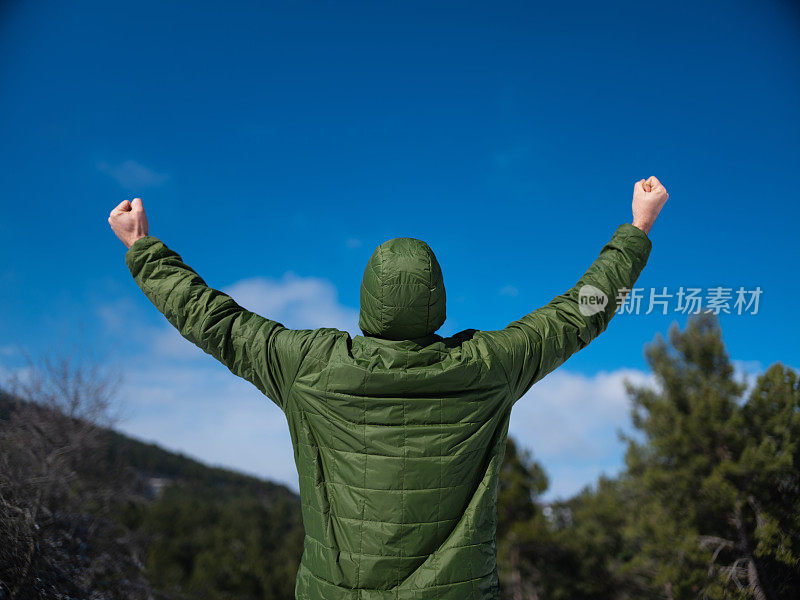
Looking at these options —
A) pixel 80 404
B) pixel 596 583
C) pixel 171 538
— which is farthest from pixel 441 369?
pixel 171 538

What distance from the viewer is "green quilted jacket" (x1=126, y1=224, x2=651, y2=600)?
65.6 inches

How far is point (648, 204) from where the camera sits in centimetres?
215

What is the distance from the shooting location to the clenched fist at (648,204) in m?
2.15

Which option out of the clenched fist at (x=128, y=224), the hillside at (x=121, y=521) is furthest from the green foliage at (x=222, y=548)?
the clenched fist at (x=128, y=224)

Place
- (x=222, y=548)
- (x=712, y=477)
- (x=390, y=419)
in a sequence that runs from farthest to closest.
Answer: (x=222, y=548) → (x=712, y=477) → (x=390, y=419)

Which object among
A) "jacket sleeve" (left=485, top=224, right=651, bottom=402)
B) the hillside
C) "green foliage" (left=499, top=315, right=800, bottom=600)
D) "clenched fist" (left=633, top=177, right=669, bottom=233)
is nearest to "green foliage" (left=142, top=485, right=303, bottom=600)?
the hillside

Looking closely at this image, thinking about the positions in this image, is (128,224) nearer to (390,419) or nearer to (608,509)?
(390,419)

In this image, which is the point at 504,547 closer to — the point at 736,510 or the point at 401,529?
the point at 736,510

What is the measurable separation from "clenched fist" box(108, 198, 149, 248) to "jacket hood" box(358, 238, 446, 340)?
3.18 feet

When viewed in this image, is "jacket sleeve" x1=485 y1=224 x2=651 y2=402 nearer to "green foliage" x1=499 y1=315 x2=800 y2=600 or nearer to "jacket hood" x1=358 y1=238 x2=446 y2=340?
"jacket hood" x1=358 y1=238 x2=446 y2=340

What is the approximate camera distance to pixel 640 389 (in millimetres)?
11969

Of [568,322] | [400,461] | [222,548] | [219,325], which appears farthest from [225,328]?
[222,548]

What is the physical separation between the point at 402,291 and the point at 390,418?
41cm

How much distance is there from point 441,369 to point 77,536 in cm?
452
